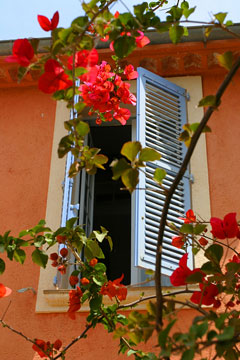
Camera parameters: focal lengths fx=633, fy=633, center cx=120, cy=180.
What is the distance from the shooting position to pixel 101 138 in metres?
5.63

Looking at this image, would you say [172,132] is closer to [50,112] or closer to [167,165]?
[167,165]

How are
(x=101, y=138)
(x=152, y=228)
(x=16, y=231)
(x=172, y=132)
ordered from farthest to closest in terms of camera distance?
(x=101, y=138) < (x=172, y=132) < (x=16, y=231) < (x=152, y=228)

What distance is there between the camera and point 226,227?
2.37m

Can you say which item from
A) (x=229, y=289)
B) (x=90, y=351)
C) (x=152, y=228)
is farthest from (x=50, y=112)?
(x=229, y=289)

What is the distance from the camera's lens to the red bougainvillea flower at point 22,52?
2027 millimetres

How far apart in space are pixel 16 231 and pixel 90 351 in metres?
1.10

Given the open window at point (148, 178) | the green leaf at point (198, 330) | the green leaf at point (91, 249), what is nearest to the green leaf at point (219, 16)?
the green leaf at point (198, 330)

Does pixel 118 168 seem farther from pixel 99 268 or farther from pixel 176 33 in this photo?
pixel 99 268

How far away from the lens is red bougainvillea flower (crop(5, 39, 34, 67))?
2027mm

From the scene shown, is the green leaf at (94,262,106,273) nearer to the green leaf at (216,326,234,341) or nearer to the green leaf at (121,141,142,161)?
the green leaf at (121,141,142,161)

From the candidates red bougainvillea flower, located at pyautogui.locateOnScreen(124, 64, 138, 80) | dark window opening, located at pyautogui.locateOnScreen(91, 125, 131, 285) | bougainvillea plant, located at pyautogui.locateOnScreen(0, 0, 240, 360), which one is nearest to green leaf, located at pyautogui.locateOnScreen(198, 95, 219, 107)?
bougainvillea plant, located at pyautogui.locateOnScreen(0, 0, 240, 360)

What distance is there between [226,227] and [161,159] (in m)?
2.24

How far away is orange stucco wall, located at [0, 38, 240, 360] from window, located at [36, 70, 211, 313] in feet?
0.15

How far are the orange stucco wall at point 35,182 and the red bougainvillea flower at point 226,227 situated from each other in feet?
4.81
